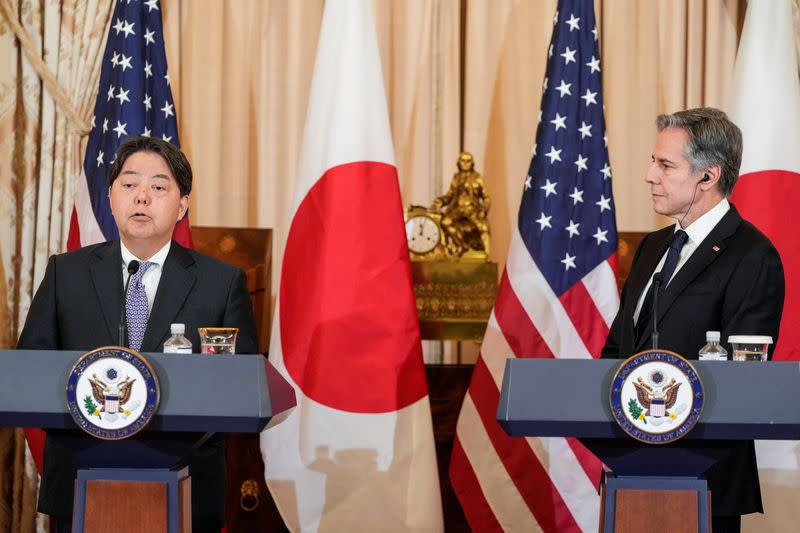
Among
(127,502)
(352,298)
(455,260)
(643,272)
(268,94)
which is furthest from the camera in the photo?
(268,94)

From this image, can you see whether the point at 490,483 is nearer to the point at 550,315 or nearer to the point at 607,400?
the point at 550,315

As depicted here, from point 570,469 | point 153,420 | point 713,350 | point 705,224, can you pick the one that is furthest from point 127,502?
point 570,469

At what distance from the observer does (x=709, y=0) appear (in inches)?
193

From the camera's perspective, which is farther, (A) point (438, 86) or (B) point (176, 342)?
(A) point (438, 86)

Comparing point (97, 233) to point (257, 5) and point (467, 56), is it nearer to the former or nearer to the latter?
point (257, 5)

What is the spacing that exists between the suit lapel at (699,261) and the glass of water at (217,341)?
40.1 inches

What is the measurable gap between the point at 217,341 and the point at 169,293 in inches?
14.1

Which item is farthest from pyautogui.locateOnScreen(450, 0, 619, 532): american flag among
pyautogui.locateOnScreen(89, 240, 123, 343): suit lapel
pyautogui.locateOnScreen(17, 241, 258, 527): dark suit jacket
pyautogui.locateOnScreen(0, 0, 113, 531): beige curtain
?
pyautogui.locateOnScreen(0, 0, 113, 531): beige curtain

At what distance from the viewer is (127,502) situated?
2.05 metres

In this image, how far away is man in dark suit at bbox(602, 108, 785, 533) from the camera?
2309 millimetres

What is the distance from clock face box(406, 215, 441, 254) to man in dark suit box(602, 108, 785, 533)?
2.08 meters

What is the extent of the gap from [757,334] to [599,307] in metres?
1.38

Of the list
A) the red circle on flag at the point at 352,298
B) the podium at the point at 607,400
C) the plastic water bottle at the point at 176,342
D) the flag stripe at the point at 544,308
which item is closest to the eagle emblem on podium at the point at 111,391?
the plastic water bottle at the point at 176,342

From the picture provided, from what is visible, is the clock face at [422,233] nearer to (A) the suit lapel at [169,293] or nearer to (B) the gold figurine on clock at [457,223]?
(B) the gold figurine on clock at [457,223]
